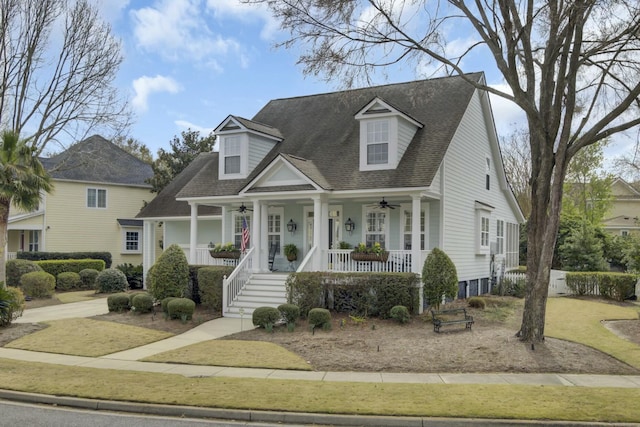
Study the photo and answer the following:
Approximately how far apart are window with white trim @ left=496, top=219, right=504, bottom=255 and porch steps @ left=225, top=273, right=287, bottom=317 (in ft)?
39.7

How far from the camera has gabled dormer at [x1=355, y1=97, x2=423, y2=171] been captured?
1866 centimetres

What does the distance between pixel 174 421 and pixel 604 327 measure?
514 inches

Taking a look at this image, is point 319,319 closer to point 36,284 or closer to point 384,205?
point 384,205

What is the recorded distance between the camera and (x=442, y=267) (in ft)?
53.6

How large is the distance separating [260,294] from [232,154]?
673cm

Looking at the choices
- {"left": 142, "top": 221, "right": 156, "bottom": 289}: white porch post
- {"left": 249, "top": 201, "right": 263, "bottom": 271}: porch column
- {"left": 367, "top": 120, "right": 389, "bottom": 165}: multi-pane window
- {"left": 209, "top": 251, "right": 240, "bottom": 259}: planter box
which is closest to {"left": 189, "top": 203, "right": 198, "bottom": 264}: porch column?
{"left": 209, "top": 251, "right": 240, "bottom": 259}: planter box

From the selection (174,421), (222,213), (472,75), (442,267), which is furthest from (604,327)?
(222,213)

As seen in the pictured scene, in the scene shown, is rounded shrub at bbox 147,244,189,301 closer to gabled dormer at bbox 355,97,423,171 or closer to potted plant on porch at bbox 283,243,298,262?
potted plant on porch at bbox 283,243,298,262

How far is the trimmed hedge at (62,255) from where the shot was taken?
3028cm

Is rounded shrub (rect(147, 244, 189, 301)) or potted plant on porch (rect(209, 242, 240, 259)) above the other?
potted plant on porch (rect(209, 242, 240, 259))

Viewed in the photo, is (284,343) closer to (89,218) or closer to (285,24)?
(285,24)

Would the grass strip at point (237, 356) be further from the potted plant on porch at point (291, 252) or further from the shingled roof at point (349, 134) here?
the potted plant on porch at point (291, 252)

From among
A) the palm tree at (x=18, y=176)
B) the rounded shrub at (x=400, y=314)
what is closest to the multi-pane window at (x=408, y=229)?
the rounded shrub at (x=400, y=314)

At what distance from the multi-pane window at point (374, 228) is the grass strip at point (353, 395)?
35.4ft
